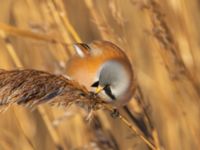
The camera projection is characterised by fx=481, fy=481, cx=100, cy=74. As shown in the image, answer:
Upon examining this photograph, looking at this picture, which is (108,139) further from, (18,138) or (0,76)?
(0,76)

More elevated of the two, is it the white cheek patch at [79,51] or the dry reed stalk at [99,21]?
the dry reed stalk at [99,21]

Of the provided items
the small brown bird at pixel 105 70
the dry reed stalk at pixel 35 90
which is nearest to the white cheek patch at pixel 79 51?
the small brown bird at pixel 105 70

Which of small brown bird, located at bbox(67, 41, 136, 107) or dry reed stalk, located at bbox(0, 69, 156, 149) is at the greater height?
dry reed stalk, located at bbox(0, 69, 156, 149)

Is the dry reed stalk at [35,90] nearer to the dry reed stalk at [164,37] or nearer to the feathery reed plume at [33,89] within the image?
the feathery reed plume at [33,89]

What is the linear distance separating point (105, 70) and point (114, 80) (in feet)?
0.11

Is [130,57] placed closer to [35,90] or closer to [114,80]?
[114,80]

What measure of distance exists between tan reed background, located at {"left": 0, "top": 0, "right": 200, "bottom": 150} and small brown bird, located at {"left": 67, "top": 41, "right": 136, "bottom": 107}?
3cm

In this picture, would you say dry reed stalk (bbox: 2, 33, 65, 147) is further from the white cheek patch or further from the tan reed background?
the white cheek patch

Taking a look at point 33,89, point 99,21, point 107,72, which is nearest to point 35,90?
point 33,89

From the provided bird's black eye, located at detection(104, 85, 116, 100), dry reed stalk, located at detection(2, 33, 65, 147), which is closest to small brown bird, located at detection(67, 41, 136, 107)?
bird's black eye, located at detection(104, 85, 116, 100)

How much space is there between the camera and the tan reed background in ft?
3.48

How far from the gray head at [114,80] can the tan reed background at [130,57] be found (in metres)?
0.08

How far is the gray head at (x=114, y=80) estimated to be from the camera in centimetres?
93

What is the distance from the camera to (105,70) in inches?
37.3
